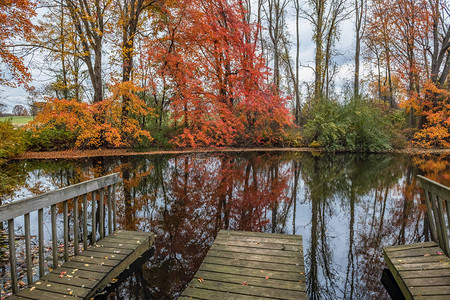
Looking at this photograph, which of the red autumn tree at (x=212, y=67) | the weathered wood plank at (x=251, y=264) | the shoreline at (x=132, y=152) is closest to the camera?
the weathered wood plank at (x=251, y=264)

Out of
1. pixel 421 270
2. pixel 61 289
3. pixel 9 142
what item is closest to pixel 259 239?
pixel 421 270

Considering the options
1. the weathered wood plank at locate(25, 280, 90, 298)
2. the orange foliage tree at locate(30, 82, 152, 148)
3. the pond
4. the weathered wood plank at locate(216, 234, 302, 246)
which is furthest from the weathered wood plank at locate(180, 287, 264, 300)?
the orange foliage tree at locate(30, 82, 152, 148)

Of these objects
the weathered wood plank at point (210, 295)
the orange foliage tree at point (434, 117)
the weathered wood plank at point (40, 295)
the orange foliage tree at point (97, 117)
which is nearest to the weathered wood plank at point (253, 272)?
the weathered wood plank at point (210, 295)

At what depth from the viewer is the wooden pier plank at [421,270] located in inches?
103

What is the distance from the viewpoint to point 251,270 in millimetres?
3084

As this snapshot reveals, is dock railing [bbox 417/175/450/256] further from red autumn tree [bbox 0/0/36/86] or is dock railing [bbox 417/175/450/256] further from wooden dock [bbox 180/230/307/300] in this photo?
red autumn tree [bbox 0/0/36/86]

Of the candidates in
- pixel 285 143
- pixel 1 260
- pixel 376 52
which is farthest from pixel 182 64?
pixel 376 52

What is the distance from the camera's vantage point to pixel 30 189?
7758 millimetres

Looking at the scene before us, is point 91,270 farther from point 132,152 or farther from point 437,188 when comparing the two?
point 132,152

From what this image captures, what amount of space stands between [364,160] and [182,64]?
11.0m

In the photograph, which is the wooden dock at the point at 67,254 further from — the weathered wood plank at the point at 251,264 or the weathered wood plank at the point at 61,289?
the weathered wood plank at the point at 251,264

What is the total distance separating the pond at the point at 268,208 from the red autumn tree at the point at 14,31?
4049mm

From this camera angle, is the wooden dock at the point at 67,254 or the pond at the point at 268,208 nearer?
the wooden dock at the point at 67,254

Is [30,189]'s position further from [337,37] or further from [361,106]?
[337,37]
